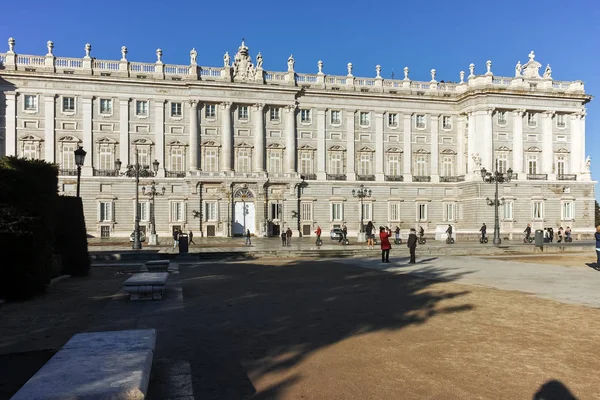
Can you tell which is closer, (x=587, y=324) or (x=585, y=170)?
(x=587, y=324)

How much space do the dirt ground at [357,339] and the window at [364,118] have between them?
39121mm

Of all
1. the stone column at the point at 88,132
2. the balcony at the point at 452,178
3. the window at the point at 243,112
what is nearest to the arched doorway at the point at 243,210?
the window at the point at 243,112

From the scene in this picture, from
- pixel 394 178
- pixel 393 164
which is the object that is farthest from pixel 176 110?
pixel 394 178

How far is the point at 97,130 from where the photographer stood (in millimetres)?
45594

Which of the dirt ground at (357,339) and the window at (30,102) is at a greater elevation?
the window at (30,102)

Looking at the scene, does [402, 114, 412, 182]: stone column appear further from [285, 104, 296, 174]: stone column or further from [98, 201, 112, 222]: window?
[98, 201, 112, 222]: window

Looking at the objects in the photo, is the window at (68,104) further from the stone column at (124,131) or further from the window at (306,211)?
the window at (306,211)

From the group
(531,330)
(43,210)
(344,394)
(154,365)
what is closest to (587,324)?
(531,330)

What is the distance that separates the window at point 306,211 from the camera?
161ft

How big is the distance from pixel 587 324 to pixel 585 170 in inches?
2021

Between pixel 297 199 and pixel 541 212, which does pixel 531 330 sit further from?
pixel 541 212

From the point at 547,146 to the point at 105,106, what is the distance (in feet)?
149

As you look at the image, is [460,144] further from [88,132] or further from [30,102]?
[30,102]

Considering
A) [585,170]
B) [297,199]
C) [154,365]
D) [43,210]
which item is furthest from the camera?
[585,170]
